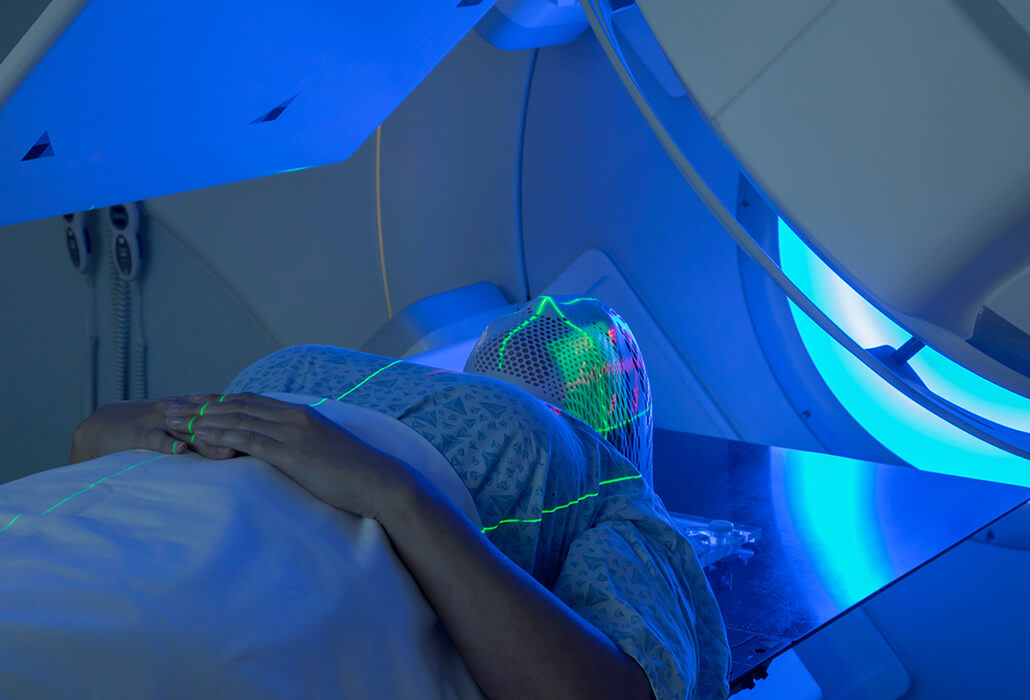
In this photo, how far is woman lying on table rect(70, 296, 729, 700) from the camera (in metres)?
0.77

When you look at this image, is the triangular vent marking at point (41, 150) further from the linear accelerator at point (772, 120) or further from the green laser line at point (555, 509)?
the green laser line at point (555, 509)

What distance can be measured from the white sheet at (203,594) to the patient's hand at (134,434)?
0.03m

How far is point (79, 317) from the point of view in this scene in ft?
8.01

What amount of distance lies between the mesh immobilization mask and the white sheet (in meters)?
0.53

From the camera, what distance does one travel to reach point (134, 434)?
3.15ft

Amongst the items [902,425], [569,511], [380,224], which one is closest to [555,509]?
[569,511]

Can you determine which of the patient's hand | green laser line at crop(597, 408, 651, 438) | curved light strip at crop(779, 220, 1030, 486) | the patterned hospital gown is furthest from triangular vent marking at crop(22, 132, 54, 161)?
curved light strip at crop(779, 220, 1030, 486)

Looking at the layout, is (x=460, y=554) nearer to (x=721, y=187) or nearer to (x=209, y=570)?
(x=209, y=570)

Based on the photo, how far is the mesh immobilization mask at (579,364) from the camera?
1287 mm

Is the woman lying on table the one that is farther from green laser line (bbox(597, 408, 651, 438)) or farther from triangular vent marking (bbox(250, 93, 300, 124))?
triangular vent marking (bbox(250, 93, 300, 124))

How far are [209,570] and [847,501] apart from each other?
1.03m

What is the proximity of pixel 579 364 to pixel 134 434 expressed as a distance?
585 millimetres

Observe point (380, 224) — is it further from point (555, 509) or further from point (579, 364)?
point (555, 509)

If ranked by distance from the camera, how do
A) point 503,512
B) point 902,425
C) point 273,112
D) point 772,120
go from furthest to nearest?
1. point 902,425
2. point 273,112
3. point 503,512
4. point 772,120
